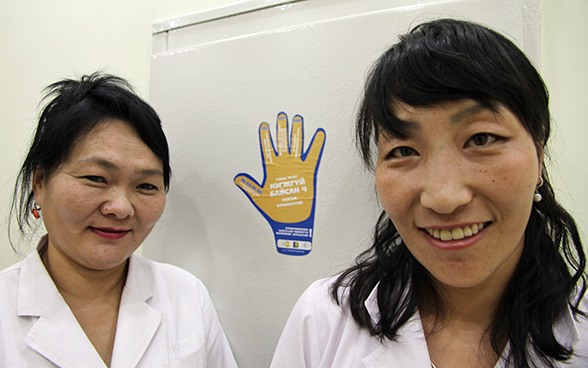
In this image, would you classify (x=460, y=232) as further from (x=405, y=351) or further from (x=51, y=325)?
(x=51, y=325)

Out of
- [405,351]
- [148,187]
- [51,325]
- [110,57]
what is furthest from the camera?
[110,57]

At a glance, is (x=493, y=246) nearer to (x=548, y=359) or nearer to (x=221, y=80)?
(x=548, y=359)

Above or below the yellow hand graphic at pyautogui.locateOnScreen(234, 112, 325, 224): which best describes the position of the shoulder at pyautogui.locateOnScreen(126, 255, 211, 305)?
below

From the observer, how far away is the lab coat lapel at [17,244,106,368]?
0.73 metres

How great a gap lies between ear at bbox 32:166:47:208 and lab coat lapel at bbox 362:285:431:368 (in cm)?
82

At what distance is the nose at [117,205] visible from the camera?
76 cm

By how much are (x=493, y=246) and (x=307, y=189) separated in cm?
47

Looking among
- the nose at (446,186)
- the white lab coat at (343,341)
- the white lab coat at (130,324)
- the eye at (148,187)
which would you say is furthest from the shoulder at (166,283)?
the nose at (446,186)

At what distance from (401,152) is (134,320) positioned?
2.51 ft

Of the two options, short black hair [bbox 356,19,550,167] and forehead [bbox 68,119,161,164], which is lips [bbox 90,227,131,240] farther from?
short black hair [bbox 356,19,550,167]

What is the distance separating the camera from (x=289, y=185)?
3.02ft

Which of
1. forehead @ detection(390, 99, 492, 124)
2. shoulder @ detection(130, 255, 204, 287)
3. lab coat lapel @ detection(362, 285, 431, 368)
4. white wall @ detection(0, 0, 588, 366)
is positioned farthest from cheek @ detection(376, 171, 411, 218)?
shoulder @ detection(130, 255, 204, 287)

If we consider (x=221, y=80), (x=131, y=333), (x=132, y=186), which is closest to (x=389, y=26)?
(x=221, y=80)

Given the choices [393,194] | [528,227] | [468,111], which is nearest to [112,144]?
[393,194]
